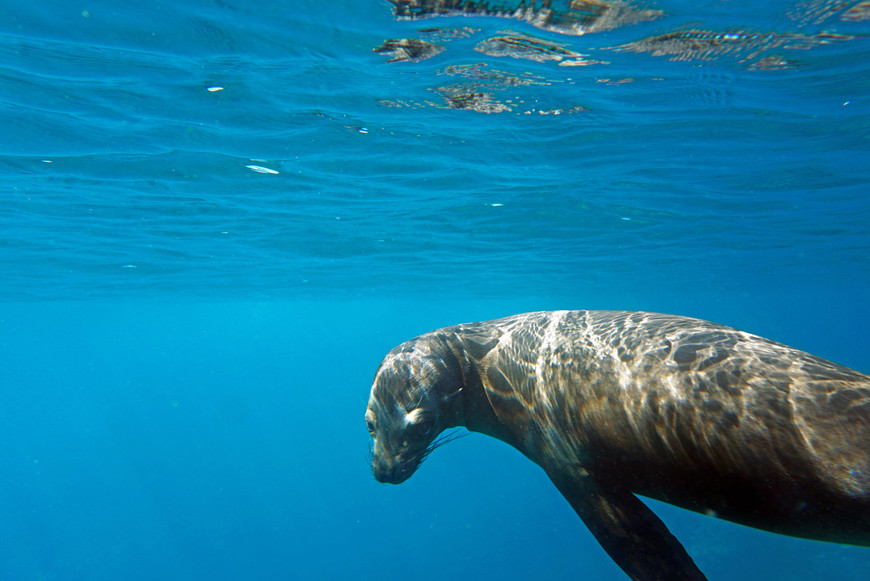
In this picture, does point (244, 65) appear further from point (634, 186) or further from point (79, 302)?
point (79, 302)

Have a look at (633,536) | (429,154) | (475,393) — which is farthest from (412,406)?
(429,154)

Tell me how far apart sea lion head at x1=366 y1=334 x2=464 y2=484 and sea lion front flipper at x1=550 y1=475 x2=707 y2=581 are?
1.25 metres

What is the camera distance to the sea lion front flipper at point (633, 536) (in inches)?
112

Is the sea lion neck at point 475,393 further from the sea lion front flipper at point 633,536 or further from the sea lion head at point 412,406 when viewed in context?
the sea lion front flipper at point 633,536

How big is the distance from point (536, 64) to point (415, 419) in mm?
6421

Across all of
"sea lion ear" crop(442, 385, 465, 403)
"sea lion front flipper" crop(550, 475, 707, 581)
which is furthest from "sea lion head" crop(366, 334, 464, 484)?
"sea lion front flipper" crop(550, 475, 707, 581)

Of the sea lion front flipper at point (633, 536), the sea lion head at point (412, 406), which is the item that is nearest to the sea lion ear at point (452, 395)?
the sea lion head at point (412, 406)

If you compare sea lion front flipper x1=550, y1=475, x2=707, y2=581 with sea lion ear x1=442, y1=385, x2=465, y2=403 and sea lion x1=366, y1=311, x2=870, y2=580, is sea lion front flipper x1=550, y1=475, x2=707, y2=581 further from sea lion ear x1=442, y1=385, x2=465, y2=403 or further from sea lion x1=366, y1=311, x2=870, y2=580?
sea lion ear x1=442, y1=385, x2=465, y2=403

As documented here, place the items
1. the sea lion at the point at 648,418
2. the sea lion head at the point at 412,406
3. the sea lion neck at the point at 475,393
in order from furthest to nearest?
the sea lion neck at the point at 475,393 < the sea lion head at the point at 412,406 < the sea lion at the point at 648,418

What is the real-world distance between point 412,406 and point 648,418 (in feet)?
5.97

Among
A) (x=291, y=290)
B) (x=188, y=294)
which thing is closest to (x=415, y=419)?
(x=291, y=290)

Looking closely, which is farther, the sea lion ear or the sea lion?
the sea lion ear

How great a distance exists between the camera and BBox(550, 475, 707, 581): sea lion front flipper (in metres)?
2.84

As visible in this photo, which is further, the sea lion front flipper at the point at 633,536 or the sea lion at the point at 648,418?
the sea lion front flipper at the point at 633,536
